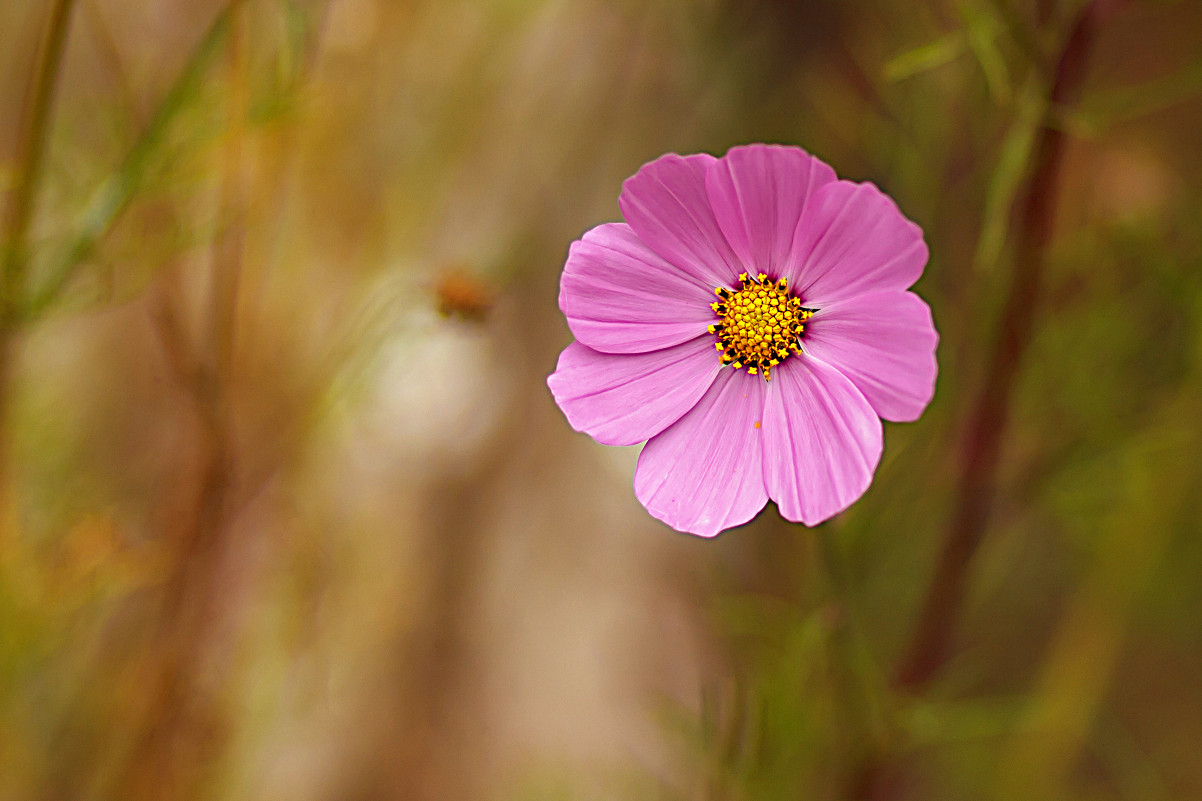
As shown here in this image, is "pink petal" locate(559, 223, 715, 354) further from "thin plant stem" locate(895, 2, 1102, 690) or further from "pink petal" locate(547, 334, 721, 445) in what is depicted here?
"thin plant stem" locate(895, 2, 1102, 690)

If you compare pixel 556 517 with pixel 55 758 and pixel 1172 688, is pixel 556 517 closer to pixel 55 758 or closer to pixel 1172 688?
pixel 55 758

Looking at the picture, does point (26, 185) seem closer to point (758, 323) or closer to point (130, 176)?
point (130, 176)

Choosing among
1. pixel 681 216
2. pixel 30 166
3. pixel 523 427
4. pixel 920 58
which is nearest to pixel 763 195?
pixel 681 216

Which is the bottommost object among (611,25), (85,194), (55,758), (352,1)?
(55,758)

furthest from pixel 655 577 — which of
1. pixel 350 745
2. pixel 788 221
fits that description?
pixel 788 221

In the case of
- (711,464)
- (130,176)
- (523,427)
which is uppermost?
(523,427)

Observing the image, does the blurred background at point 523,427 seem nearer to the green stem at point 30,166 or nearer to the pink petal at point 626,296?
the green stem at point 30,166
